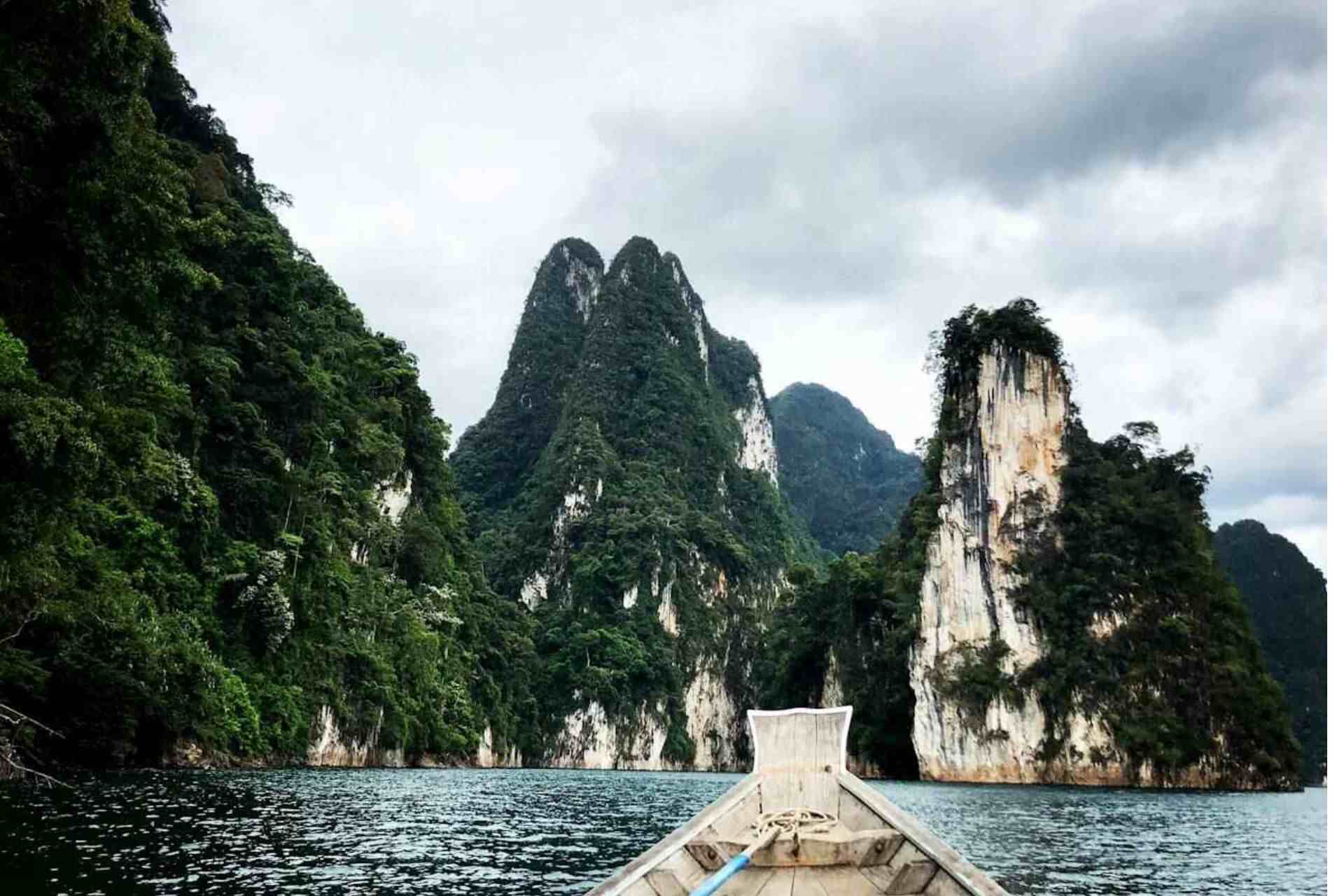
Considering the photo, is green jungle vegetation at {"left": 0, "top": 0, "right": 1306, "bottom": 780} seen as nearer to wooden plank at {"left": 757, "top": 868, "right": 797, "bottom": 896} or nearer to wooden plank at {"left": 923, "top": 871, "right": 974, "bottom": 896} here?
wooden plank at {"left": 757, "top": 868, "right": 797, "bottom": 896}

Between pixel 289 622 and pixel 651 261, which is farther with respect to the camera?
pixel 651 261

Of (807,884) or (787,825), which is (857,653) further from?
(807,884)

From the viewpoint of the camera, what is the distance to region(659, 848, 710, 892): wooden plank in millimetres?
5859

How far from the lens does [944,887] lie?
5746mm

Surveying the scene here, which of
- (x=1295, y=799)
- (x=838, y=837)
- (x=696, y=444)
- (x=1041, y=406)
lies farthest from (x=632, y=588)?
(x=838, y=837)

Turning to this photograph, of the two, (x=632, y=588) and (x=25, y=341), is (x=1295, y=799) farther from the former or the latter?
(x=632, y=588)

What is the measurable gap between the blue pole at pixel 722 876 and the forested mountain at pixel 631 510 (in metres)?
70.7

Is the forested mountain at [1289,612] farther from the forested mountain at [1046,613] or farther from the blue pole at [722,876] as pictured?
the blue pole at [722,876]

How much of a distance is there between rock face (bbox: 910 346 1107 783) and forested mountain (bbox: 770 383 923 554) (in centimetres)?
8364

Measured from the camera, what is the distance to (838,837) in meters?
6.76

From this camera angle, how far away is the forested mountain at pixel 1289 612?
263ft

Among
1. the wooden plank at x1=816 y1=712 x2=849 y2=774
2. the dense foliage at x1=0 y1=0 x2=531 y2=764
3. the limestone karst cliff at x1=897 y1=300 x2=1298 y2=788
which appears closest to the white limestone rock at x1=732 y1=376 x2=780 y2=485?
the dense foliage at x1=0 y1=0 x2=531 y2=764

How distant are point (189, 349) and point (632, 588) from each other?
53.4 metres

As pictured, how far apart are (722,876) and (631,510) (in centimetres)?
8661
